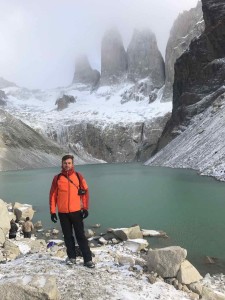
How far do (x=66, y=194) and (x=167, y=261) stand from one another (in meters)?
3.11

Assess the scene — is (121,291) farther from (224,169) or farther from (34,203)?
(224,169)

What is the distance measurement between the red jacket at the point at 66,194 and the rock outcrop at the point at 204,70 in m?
88.7

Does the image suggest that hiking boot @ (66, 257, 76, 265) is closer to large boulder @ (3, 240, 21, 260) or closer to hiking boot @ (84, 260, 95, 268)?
hiking boot @ (84, 260, 95, 268)

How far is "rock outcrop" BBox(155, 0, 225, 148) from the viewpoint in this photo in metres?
101

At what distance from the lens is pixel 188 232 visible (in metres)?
20.7

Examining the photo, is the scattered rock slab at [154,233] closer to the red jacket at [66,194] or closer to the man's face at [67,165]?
the red jacket at [66,194]

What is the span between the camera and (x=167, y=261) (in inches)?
412

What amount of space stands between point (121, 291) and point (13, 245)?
24.7 feet

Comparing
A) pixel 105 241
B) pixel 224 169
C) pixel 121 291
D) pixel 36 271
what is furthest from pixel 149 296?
pixel 224 169

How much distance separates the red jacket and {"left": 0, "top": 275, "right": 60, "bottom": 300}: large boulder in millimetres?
2193

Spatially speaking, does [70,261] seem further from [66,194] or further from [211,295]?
[211,295]

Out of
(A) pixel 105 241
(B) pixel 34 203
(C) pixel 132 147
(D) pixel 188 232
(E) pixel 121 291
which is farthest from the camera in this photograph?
(C) pixel 132 147

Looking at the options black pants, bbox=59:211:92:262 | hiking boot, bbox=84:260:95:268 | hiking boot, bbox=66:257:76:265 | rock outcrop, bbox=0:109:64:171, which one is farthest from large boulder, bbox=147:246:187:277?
rock outcrop, bbox=0:109:64:171

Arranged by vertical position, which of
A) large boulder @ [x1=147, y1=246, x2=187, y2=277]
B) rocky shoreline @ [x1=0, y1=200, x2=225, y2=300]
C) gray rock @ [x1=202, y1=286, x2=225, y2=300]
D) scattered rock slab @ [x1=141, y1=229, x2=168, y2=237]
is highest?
large boulder @ [x1=147, y1=246, x2=187, y2=277]
